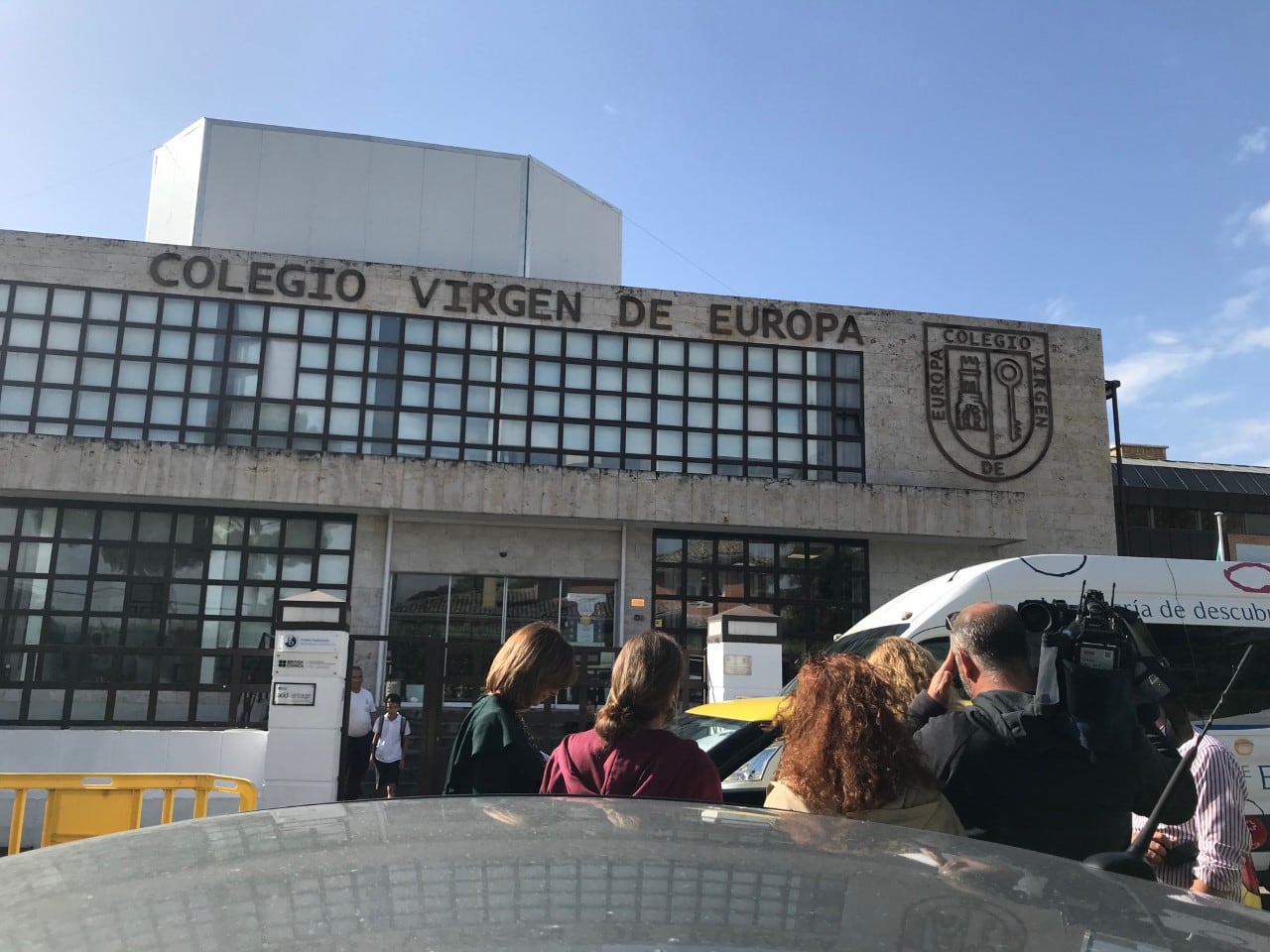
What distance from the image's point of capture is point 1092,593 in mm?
3844

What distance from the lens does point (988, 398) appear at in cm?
2119

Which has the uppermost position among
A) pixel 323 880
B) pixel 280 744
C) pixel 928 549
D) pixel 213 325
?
pixel 213 325

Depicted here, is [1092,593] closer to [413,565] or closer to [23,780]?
[23,780]

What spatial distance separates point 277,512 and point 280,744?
28.0 feet

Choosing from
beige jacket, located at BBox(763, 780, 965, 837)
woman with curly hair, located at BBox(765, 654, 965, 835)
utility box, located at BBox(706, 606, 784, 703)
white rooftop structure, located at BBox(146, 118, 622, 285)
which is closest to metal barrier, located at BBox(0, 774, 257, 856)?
woman with curly hair, located at BBox(765, 654, 965, 835)

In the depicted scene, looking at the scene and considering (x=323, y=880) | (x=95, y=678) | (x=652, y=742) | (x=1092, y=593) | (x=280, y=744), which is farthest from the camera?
(x=95, y=678)

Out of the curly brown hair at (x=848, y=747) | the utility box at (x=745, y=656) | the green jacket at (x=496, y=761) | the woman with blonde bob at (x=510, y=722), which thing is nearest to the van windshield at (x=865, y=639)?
the utility box at (x=745, y=656)

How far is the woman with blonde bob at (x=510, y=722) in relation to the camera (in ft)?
12.5

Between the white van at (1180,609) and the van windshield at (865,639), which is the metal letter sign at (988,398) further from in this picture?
the van windshield at (865,639)

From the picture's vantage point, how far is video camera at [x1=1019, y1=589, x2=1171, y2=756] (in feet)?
10.1

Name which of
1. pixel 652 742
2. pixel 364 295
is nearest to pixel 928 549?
pixel 364 295

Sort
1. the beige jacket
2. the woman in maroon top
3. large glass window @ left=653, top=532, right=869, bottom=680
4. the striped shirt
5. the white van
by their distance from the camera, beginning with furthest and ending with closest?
large glass window @ left=653, top=532, right=869, bottom=680 → the white van → the striped shirt → the woman in maroon top → the beige jacket

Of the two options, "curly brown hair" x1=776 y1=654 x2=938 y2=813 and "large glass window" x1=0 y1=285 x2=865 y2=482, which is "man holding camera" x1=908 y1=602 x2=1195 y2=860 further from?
"large glass window" x1=0 y1=285 x2=865 y2=482

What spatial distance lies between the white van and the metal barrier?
232 inches
